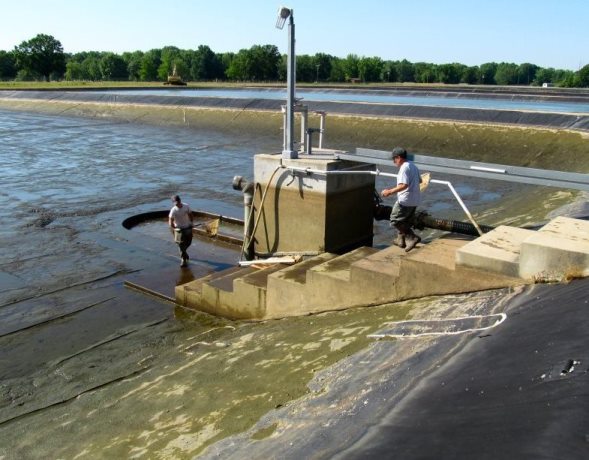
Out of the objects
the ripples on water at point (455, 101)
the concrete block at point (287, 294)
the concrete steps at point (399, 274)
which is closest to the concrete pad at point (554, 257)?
the concrete steps at point (399, 274)

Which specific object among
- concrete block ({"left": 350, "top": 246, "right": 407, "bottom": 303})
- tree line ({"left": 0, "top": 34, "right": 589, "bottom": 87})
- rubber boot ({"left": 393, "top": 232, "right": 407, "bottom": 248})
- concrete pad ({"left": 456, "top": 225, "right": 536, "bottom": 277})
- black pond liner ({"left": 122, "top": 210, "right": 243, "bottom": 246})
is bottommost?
black pond liner ({"left": 122, "top": 210, "right": 243, "bottom": 246})

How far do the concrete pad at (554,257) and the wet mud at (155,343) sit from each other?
46 cm

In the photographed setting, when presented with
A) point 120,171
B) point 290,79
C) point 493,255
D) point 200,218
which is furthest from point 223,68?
point 493,255

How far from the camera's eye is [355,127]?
114ft

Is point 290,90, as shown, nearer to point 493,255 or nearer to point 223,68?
point 493,255

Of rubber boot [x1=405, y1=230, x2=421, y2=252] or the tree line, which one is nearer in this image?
rubber boot [x1=405, y1=230, x2=421, y2=252]

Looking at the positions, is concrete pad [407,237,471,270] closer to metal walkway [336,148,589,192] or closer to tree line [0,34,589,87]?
metal walkway [336,148,589,192]

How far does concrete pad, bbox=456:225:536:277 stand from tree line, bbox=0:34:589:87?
370 feet

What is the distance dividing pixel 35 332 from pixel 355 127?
27.7 m

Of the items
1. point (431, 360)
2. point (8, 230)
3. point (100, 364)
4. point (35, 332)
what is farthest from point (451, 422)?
point (8, 230)

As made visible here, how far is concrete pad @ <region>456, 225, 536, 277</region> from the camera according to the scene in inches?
255

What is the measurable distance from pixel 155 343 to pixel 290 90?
5.02 metres

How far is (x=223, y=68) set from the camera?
442ft

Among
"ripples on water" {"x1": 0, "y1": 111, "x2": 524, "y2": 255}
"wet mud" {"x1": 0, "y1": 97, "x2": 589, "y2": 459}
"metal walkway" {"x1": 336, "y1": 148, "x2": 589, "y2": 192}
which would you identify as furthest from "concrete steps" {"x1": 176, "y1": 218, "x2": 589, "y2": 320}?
"ripples on water" {"x1": 0, "y1": 111, "x2": 524, "y2": 255}
